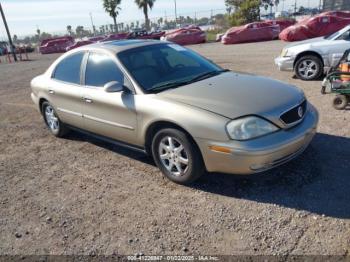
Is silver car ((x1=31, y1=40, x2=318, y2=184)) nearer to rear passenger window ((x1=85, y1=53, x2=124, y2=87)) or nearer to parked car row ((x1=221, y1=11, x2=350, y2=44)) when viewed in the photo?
rear passenger window ((x1=85, y1=53, x2=124, y2=87))

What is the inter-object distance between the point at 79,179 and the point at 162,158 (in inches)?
48.6

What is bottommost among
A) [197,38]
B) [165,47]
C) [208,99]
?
[197,38]

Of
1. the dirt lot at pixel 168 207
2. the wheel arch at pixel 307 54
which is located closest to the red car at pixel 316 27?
the wheel arch at pixel 307 54

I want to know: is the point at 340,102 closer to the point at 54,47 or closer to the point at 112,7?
the point at 54,47

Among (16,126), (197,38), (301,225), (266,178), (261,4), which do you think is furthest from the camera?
(261,4)

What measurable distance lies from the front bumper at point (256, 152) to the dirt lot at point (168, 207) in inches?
14.9

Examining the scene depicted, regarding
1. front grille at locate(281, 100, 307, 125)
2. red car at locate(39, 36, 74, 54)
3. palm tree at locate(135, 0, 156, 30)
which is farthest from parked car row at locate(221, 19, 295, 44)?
palm tree at locate(135, 0, 156, 30)

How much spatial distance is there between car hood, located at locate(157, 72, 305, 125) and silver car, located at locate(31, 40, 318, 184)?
0.04 feet

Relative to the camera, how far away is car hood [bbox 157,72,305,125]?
11.4 feet

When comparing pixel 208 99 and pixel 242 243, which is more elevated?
pixel 208 99

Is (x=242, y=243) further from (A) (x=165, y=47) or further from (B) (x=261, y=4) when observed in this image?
(B) (x=261, y=4)

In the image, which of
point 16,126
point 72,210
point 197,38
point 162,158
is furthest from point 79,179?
point 197,38

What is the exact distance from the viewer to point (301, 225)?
3111mm

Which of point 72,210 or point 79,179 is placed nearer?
point 72,210
